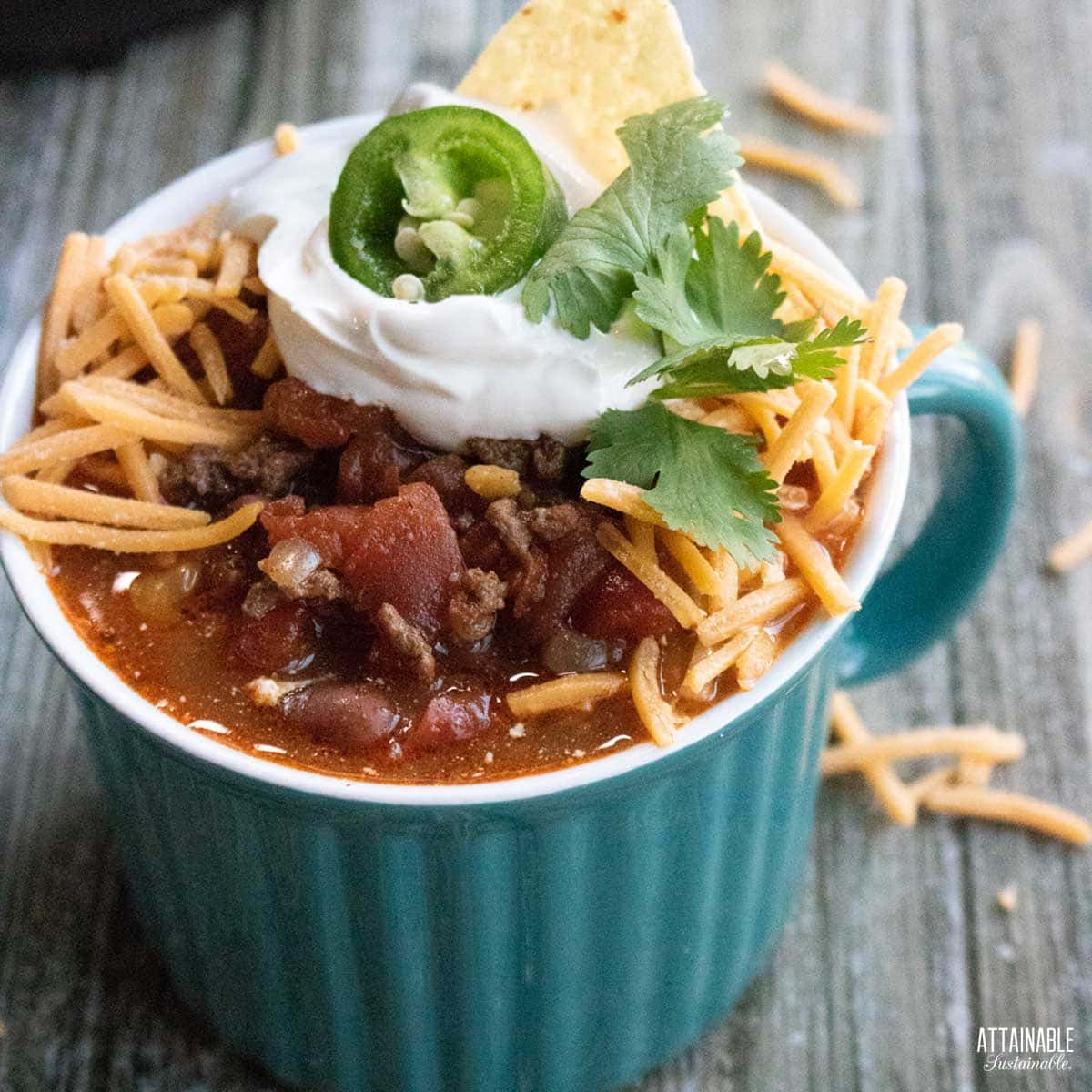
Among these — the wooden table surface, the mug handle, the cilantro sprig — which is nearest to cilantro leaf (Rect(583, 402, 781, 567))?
the cilantro sprig

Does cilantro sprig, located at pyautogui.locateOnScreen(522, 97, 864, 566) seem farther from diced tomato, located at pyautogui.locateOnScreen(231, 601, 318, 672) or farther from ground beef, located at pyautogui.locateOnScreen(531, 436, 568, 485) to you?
diced tomato, located at pyautogui.locateOnScreen(231, 601, 318, 672)

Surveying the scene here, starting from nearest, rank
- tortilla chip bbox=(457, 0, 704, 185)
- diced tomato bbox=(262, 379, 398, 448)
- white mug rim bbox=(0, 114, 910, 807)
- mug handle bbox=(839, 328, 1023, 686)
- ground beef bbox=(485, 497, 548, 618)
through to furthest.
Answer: white mug rim bbox=(0, 114, 910, 807), ground beef bbox=(485, 497, 548, 618), diced tomato bbox=(262, 379, 398, 448), tortilla chip bbox=(457, 0, 704, 185), mug handle bbox=(839, 328, 1023, 686)

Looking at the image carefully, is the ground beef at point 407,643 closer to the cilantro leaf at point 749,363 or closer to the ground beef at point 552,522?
the ground beef at point 552,522

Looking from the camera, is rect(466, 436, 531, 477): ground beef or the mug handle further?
the mug handle

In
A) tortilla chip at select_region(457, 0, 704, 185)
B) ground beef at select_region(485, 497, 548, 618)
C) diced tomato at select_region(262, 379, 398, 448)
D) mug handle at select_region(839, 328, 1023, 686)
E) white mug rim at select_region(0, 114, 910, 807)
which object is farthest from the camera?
mug handle at select_region(839, 328, 1023, 686)

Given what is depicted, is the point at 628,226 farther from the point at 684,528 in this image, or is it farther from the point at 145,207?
the point at 145,207

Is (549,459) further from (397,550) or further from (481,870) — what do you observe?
(481,870)

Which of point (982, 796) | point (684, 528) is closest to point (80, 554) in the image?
point (684, 528)

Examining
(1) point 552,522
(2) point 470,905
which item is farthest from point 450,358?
(2) point 470,905
